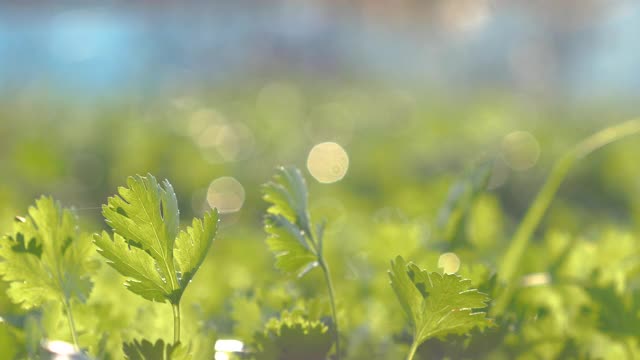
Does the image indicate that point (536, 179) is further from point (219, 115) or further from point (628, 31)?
point (628, 31)

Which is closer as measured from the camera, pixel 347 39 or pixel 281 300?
pixel 281 300

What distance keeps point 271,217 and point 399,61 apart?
19.1 meters

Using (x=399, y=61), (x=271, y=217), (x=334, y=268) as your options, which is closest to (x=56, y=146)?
(x=334, y=268)

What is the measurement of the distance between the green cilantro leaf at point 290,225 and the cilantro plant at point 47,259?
179 millimetres

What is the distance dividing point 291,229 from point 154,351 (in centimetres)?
19

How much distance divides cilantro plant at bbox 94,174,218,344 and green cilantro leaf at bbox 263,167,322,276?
10 cm

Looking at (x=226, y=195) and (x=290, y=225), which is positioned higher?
(x=226, y=195)

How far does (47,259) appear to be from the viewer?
0.90 m

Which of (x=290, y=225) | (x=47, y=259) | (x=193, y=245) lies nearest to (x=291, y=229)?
(x=290, y=225)

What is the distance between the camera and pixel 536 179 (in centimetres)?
304

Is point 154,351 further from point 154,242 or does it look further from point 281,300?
point 281,300

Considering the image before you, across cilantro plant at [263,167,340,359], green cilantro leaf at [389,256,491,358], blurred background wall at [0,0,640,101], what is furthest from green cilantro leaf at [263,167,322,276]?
blurred background wall at [0,0,640,101]

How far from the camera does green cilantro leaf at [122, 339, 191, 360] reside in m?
0.78

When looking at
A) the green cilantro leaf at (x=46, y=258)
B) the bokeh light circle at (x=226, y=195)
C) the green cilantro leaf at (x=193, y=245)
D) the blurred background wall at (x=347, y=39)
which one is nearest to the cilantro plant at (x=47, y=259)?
the green cilantro leaf at (x=46, y=258)
